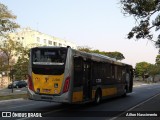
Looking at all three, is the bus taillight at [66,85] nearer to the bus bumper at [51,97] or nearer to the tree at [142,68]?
the bus bumper at [51,97]

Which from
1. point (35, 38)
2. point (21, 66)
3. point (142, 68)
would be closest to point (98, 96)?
point (21, 66)

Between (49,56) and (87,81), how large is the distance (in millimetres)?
3120

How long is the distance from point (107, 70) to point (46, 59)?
24.4 feet

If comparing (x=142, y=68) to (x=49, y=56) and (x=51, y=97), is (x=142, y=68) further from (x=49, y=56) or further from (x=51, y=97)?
(x=51, y=97)

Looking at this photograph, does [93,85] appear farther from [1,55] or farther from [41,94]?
[1,55]

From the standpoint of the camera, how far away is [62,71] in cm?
1797

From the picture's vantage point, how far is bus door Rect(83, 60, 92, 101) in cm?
1989

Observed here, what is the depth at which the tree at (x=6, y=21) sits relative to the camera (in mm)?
31252

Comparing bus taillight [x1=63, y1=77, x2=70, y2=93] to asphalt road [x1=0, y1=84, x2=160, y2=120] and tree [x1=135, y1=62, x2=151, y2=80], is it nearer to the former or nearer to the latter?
asphalt road [x1=0, y1=84, x2=160, y2=120]

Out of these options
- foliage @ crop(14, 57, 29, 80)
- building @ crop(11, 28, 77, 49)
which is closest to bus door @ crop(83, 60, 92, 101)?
foliage @ crop(14, 57, 29, 80)

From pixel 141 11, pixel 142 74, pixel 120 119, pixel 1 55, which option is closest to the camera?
pixel 120 119

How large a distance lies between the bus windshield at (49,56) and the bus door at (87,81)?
7.07ft

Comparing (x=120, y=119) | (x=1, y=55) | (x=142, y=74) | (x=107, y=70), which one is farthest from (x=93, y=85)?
(x=142, y=74)

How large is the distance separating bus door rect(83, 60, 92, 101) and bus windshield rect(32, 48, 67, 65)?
216cm
